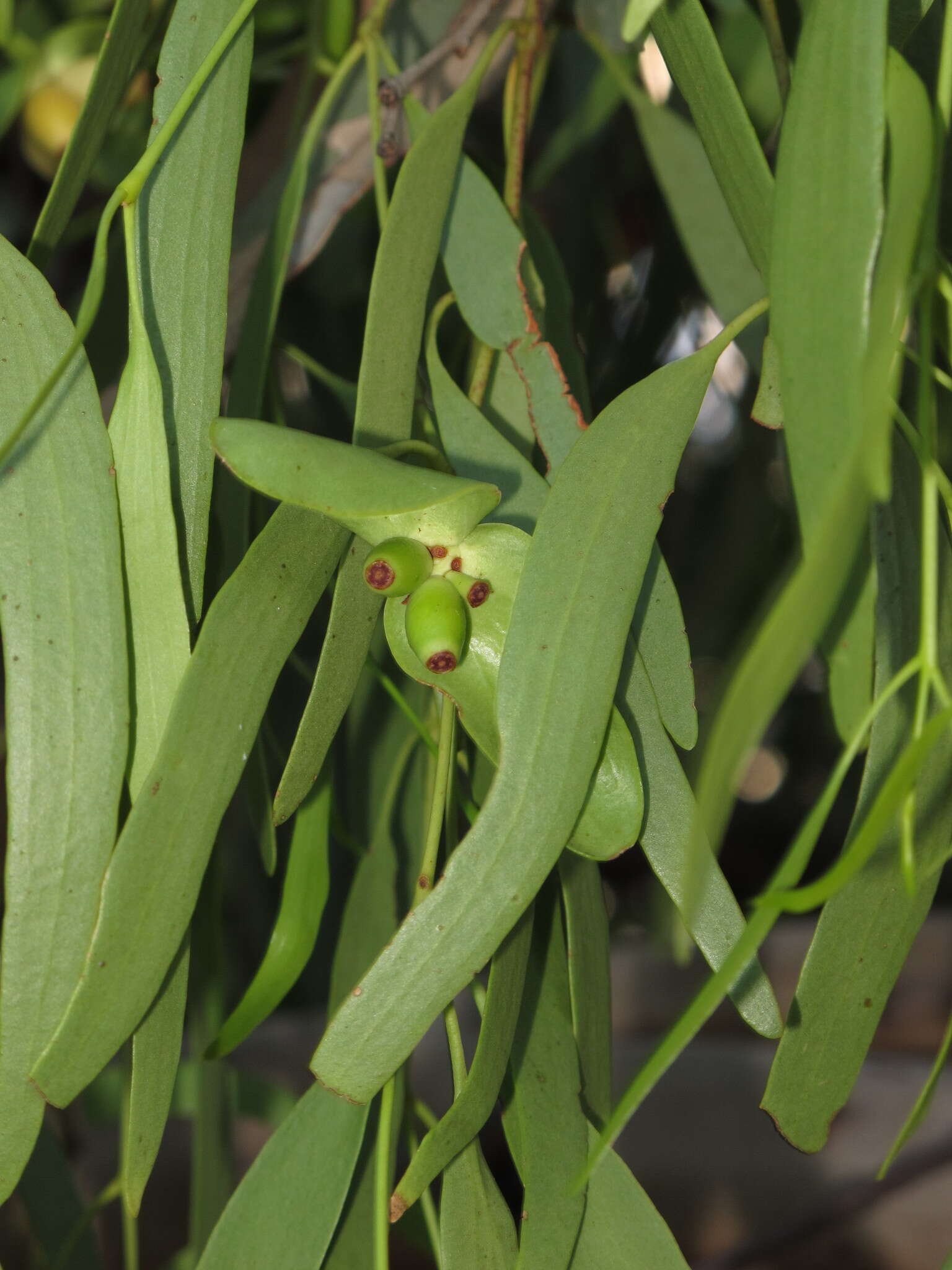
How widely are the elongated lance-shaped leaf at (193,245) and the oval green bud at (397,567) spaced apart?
2.3 inches

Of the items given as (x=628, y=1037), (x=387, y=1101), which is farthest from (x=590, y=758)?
(x=628, y=1037)

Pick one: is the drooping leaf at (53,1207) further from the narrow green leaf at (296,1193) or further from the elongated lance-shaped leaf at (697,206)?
the elongated lance-shaped leaf at (697,206)

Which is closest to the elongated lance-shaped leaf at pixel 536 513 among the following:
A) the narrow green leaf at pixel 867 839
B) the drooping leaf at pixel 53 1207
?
the narrow green leaf at pixel 867 839

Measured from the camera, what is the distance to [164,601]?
11.4 inches

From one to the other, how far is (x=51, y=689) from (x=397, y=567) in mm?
98

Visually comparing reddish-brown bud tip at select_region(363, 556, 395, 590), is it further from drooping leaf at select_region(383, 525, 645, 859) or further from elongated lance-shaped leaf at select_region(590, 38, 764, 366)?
elongated lance-shaped leaf at select_region(590, 38, 764, 366)

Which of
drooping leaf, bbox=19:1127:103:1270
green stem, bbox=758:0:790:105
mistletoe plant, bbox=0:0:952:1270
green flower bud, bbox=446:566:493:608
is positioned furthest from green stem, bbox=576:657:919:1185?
drooping leaf, bbox=19:1127:103:1270

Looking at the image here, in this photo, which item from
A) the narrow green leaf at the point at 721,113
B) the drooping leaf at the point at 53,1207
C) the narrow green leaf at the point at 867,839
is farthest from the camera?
the drooping leaf at the point at 53,1207

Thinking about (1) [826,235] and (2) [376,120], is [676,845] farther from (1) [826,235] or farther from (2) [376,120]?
(2) [376,120]

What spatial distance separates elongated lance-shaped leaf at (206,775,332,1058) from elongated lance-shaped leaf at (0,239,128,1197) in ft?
0.32

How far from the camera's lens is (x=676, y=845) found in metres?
0.30

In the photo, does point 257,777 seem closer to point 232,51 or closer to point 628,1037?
point 232,51

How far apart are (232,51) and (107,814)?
236 mm

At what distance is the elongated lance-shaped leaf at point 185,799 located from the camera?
0.27 meters
